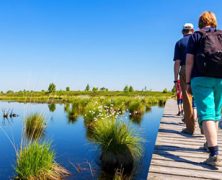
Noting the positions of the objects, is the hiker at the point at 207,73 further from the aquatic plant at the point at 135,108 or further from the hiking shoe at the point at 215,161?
the aquatic plant at the point at 135,108

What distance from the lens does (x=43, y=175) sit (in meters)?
6.03

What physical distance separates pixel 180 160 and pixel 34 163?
10.2 feet

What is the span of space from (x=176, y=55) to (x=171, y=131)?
1.75 meters

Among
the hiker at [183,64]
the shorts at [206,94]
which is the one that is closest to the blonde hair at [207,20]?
the shorts at [206,94]

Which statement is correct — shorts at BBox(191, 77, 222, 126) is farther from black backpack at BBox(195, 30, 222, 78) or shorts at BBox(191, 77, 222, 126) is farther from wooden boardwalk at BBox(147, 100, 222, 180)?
wooden boardwalk at BBox(147, 100, 222, 180)

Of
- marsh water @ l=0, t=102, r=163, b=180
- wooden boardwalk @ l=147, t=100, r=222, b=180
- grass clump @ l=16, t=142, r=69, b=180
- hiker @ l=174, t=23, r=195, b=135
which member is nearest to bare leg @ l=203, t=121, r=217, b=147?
wooden boardwalk @ l=147, t=100, r=222, b=180

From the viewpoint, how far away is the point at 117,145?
7309 millimetres

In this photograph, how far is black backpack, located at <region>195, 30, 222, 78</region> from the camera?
3.58 m

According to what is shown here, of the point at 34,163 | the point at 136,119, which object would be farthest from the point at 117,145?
the point at 136,119

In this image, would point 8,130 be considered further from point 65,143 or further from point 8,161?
point 8,161

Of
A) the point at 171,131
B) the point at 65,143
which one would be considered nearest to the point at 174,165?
the point at 171,131

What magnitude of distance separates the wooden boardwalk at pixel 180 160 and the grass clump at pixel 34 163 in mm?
2367

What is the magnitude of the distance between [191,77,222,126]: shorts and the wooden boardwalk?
2.00 feet

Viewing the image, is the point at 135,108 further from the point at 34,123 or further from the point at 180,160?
the point at 180,160
